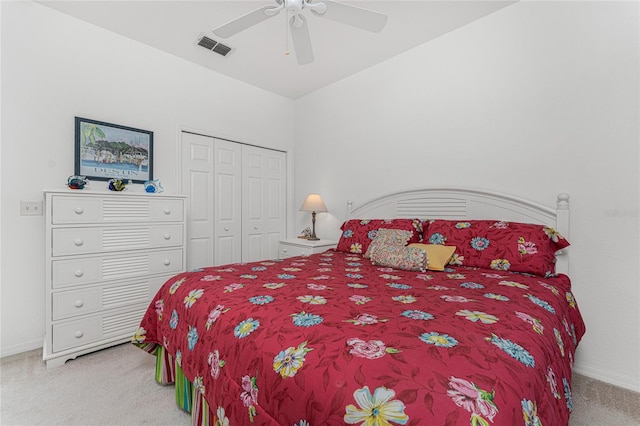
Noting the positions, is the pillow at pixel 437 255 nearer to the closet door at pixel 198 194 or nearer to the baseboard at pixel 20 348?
the closet door at pixel 198 194

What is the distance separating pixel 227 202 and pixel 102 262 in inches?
A: 57.8

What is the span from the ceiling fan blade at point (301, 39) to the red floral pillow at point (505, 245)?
1.67 metres

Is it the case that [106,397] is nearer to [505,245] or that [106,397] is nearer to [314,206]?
[314,206]

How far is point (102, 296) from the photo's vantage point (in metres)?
2.30

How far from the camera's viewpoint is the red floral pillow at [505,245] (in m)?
1.86

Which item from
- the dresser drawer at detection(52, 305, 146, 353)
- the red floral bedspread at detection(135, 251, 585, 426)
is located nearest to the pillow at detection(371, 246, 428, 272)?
the red floral bedspread at detection(135, 251, 585, 426)

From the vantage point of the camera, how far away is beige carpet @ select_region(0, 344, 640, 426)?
1575mm

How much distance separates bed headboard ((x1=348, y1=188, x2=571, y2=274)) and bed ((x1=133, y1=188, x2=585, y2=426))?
0.01 meters

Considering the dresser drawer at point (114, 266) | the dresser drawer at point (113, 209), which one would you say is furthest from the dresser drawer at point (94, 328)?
the dresser drawer at point (113, 209)

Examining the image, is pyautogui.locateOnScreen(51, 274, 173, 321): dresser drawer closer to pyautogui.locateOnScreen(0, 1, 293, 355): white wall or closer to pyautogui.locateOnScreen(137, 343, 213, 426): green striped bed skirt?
pyautogui.locateOnScreen(0, 1, 293, 355): white wall

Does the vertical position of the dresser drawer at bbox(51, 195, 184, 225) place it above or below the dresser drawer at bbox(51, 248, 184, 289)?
above

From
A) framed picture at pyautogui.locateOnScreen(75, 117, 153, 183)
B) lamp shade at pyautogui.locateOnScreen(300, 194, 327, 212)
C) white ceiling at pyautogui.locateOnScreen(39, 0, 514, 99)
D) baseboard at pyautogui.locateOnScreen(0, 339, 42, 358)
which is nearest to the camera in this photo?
baseboard at pyautogui.locateOnScreen(0, 339, 42, 358)

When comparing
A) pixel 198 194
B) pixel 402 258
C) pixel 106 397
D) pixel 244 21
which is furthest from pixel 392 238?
pixel 198 194

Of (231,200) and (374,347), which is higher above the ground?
(231,200)
